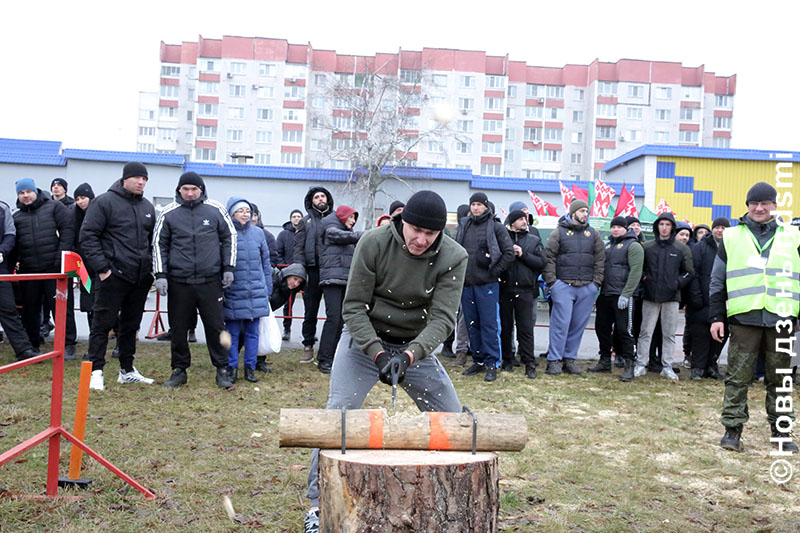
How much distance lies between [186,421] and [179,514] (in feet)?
6.81

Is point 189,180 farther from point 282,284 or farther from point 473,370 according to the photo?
point 473,370

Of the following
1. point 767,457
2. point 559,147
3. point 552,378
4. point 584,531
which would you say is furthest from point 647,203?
point 559,147

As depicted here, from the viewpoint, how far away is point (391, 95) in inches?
2105

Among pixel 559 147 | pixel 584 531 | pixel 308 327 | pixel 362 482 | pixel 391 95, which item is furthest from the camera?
pixel 559 147

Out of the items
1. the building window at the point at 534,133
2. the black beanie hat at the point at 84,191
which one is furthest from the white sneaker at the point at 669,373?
the building window at the point at 534,133

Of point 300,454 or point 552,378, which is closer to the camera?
point 300,454

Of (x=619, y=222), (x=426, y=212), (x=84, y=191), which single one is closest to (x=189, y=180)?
(x=84, y=191)

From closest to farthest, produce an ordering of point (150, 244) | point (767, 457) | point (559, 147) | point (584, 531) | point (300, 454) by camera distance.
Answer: point (584, 531)
point (300, 454)
point (767, 457)
point (150, 244)
point (559, 147)

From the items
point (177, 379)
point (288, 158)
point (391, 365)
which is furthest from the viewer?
point (288, 158)

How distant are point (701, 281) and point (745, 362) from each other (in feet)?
12.7

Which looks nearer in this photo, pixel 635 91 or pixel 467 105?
pixel 467 105

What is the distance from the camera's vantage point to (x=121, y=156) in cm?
2570

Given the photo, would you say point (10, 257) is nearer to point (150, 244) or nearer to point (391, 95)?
point (150, 244)

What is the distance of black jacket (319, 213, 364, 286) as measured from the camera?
8.43 m
